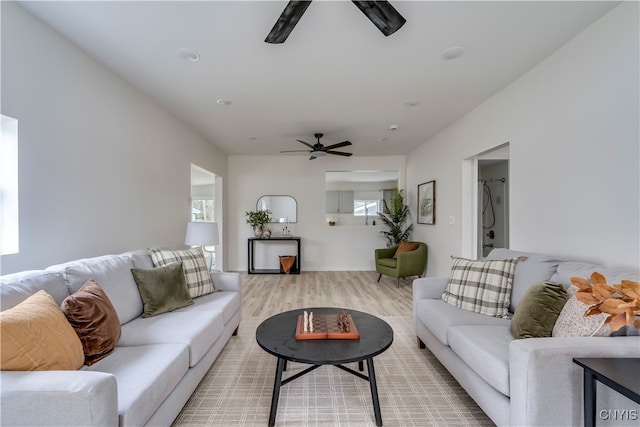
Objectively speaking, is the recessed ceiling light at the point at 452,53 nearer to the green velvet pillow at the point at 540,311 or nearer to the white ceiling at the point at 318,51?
the white ceiling at the point at 318,51

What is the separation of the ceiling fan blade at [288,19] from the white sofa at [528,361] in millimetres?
1970

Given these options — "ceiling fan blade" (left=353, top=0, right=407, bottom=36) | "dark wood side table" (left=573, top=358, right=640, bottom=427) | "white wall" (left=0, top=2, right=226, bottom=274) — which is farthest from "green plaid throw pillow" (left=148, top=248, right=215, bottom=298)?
"dark wood side table" (left=573, top=358, right=640, bottom=427)

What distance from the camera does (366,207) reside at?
6.61 m

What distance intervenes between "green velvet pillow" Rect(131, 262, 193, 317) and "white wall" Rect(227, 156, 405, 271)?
387 cm

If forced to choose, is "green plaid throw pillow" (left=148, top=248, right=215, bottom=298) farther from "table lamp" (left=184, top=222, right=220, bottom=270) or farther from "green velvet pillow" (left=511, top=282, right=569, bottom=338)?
"green velvet pillow" (left=511, top=282, right=569, bottom=338)

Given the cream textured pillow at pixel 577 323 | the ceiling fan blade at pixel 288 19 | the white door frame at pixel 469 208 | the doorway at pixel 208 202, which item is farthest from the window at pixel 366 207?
the ceiling fan blade at pixel 288 19

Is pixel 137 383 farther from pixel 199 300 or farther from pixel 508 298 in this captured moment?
pixel 508 298

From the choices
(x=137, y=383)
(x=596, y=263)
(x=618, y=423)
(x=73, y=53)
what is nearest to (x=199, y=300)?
(x=137, y=383)

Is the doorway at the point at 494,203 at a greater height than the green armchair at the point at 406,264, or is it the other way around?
the doorway at the point at 494,203

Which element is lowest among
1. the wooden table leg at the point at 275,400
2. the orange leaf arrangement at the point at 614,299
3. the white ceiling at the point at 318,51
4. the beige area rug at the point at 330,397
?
the beige area rug at the point at 330,397

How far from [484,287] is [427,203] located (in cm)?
297

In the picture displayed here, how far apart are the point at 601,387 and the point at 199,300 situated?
259cm

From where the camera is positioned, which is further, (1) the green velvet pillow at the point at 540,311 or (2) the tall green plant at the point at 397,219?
(2) the tall green plant at the point at 397,219

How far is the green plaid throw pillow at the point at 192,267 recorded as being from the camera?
246cm
